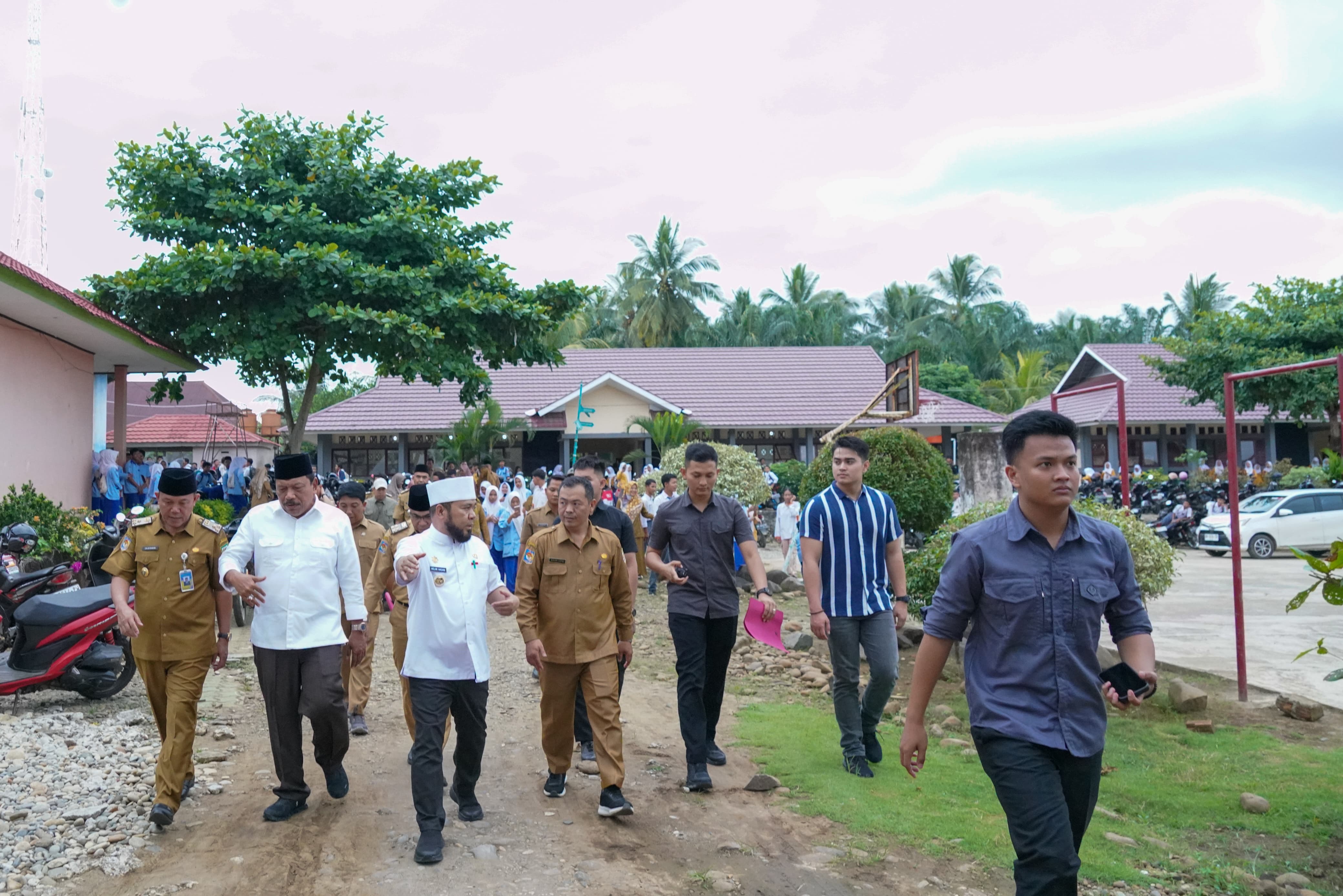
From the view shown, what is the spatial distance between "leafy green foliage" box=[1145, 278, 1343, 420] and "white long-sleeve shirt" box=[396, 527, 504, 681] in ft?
69.4

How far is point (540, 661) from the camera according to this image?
17.4ft

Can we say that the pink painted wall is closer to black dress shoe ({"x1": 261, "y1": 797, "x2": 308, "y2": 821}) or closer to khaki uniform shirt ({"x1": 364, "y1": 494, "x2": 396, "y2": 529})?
khaki uniform shirt ({"x1": 364, "y1": 494, "x2": 396, "y2": 529})

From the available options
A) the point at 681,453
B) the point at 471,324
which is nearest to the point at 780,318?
the point at 681,453

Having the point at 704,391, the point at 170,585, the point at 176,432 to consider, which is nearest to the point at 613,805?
the point at 170,585

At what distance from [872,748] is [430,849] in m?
2.83

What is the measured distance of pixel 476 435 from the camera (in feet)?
94.8

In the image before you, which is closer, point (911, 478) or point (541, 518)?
point (541, 518)

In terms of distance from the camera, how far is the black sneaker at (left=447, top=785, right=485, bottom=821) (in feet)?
17.1

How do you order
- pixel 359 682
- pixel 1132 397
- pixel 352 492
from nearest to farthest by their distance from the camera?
pixel 359 682
pixel 352 492
pixel 1132 397

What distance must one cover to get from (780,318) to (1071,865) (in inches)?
1887

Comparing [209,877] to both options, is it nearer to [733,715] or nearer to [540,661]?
[540,661]

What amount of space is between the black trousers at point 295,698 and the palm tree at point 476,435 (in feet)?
74.8

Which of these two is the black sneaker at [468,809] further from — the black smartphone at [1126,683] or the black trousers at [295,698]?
the black smartphone at [1126,683]

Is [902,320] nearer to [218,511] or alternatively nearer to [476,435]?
[476,435]
